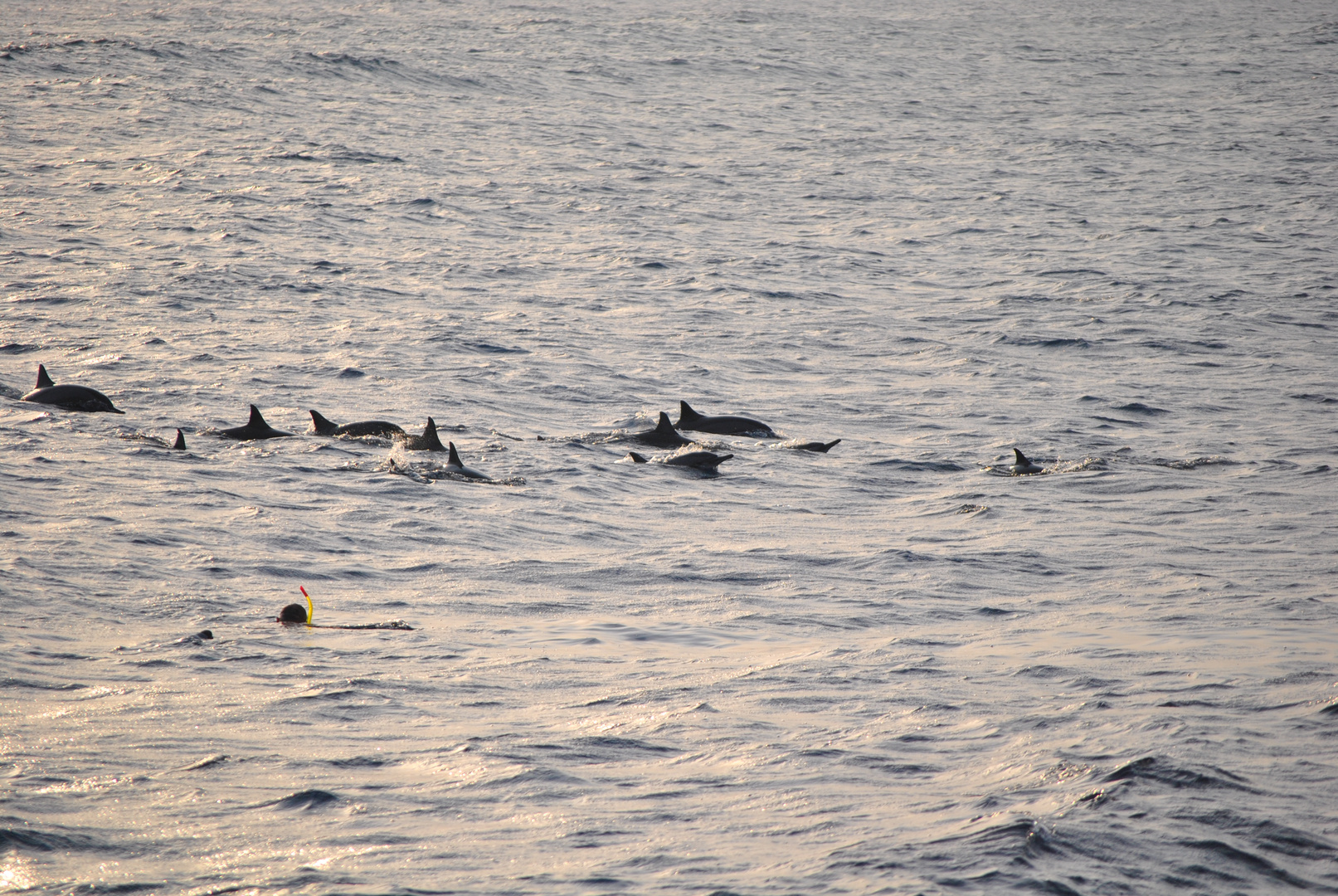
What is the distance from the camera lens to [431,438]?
14.5 meters

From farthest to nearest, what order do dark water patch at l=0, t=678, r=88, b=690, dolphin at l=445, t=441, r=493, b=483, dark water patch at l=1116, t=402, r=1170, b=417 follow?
dark water patch at l=1116, t=402, r=1170, b=417 < dolphin at l=445, t=441, r=493, b=483 < dark water patch at l=0, t=678, r=88, b=690

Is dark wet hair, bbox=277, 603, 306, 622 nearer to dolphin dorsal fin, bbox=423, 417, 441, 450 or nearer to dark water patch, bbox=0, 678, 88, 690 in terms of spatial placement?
dark water patch, bbox=0, 678, 88, 690

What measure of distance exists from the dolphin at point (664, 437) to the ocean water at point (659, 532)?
479 millimetres

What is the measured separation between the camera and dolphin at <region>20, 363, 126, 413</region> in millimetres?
15227

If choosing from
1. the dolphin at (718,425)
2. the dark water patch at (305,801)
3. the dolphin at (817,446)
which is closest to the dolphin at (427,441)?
the dolphin at (718,425)

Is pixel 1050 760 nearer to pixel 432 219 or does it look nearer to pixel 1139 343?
pixel 1139 343

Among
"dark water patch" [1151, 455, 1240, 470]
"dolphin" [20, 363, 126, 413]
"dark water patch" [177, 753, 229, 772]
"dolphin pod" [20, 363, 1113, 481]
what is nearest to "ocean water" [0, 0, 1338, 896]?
"dark water patch" [177, 753, 229, 772]

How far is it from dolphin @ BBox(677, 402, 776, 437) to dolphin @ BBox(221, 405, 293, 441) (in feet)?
16.1

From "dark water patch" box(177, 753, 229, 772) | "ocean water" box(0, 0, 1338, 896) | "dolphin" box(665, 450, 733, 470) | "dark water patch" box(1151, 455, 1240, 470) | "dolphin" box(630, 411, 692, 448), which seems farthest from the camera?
"dolphin" box(630, 411, 692, 448)

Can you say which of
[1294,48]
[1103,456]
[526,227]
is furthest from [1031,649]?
[1294,48]

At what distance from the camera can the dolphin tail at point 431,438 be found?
14.5 meters

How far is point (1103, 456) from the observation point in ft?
50.4

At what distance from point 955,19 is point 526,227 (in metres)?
57.5

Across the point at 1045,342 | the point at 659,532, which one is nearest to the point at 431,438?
the point at 659,532
